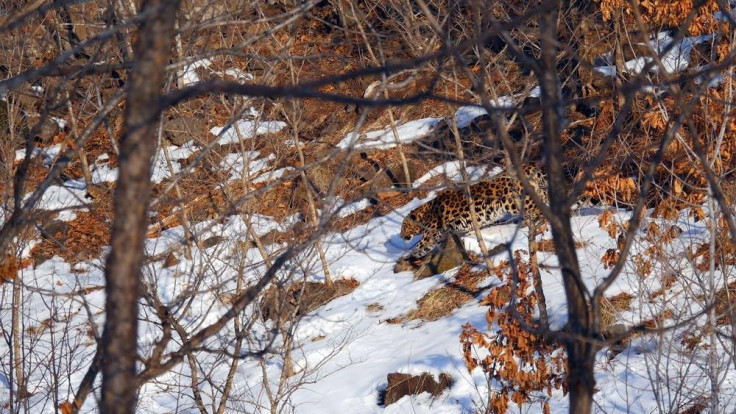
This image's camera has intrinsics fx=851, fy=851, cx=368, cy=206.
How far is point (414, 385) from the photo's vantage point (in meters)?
10.7

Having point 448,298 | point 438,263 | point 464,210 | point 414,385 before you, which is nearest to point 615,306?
point 414,385

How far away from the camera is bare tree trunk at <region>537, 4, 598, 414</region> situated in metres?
2.97

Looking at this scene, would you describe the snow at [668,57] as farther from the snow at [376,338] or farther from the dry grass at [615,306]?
the dry grass at [615,306]

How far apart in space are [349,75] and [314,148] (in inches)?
686

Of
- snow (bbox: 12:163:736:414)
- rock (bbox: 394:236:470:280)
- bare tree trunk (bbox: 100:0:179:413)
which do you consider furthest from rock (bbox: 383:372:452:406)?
bare tree trunk (bbox: 100:0:179:413)

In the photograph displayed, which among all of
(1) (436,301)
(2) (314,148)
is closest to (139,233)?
(1) (436,301)

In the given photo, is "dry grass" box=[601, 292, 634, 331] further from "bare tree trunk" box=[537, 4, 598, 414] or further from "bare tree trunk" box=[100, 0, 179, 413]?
"bare tree trunk" box=[100, 0, 179, 413]

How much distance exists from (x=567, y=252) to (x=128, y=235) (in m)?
1.55

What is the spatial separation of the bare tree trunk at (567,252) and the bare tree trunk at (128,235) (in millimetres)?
1366

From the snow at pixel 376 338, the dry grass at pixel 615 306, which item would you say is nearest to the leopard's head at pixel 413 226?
the snow at pixel 376 338

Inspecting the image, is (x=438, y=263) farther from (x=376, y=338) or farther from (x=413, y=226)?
(x=376, y=338)

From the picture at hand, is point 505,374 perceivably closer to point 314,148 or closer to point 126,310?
point 126,310

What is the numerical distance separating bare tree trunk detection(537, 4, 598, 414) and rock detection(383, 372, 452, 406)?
25.4 ft

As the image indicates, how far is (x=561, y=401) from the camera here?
9695 mm
